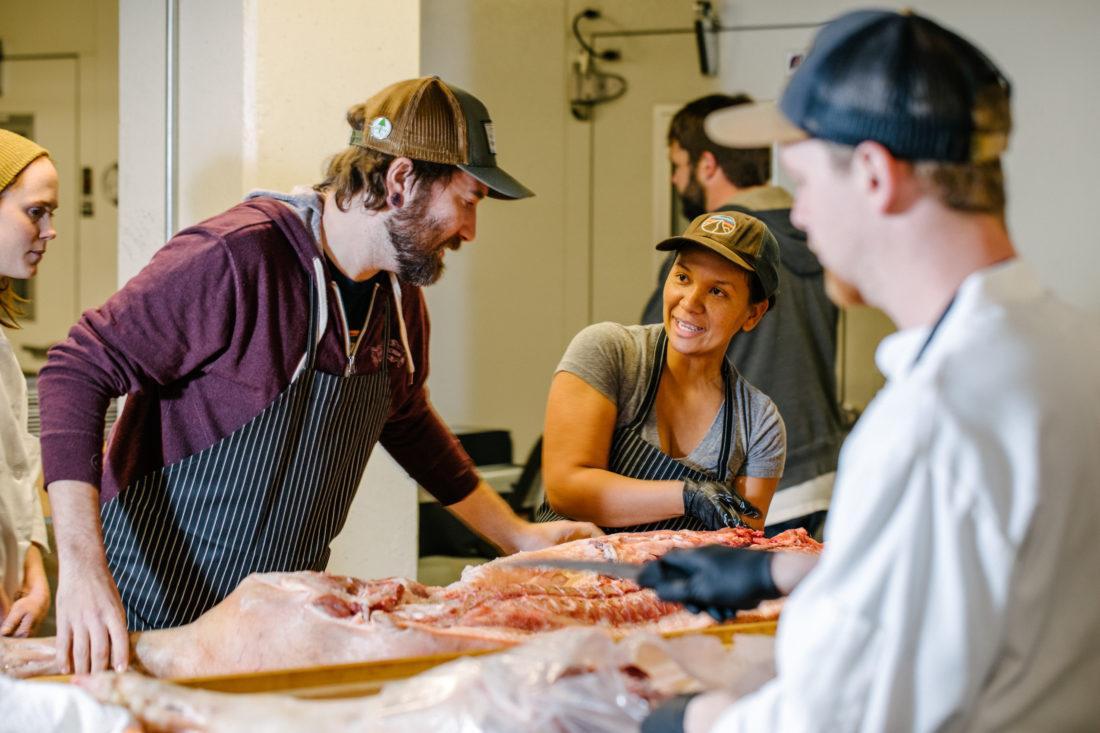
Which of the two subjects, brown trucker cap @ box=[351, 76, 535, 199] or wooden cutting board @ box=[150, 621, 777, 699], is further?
brown trucker cap @ box=[351, 76, 535, 199]

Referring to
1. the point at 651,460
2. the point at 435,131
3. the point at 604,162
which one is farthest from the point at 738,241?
the point at 604,162

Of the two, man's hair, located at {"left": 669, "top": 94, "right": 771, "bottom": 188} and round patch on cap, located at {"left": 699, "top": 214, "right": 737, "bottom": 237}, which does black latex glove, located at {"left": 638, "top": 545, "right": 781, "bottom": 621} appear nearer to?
round patch on cap, located at {"left": 699, "top": 214, "right": 737, "bottom": 237}

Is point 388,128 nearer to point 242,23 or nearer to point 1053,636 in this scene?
point 242,23

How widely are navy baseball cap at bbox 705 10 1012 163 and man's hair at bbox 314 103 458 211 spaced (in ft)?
3.78

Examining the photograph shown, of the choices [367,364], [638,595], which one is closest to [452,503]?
[367,364]

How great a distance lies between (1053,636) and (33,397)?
326 cm

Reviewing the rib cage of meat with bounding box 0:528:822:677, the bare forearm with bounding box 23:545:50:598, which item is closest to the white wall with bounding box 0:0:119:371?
the bare forearm with bounding box 23:545:50:598

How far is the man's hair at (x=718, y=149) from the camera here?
11.7 feet

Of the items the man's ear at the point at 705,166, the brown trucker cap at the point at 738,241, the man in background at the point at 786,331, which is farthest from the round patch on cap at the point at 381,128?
the man's ear at the point at 705,166

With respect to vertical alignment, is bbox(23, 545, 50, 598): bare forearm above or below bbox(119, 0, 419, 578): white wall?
below

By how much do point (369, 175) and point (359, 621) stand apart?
0.87m

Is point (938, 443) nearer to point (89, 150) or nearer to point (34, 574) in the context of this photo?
point (34, 574)

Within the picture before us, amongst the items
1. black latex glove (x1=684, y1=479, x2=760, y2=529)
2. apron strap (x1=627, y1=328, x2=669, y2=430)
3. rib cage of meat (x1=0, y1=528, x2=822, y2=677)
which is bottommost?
rib cage of meat (x1=0, y1=528, x2=822, y2=677)

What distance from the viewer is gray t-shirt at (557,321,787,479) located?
2471 millimetres
